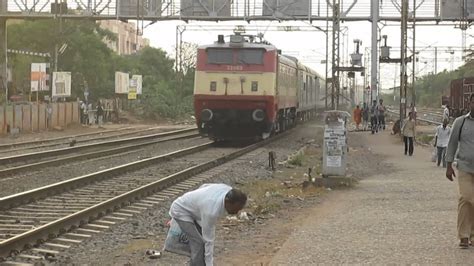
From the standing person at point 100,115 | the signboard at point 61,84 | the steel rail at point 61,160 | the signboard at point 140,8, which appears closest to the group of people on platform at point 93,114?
the standing person at point 100,115

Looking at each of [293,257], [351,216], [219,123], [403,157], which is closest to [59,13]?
[219,123]

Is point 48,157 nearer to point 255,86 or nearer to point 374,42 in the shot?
point 255,86

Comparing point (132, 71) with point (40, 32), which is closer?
point (40, 32)

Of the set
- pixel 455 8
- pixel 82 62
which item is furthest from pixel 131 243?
pixel 82 62

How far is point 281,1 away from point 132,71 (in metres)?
40.9

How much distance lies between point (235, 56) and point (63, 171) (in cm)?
985

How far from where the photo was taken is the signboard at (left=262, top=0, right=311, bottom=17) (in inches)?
1658

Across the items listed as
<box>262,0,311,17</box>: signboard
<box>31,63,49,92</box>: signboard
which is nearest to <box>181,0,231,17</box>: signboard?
<box>262,0,311,17</box>: signboard

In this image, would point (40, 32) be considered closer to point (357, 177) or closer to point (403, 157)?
point (403, 157)

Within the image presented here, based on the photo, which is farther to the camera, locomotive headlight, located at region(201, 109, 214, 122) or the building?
the building

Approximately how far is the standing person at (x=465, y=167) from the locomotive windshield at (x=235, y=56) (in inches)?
714

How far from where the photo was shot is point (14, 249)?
9438 millimetres

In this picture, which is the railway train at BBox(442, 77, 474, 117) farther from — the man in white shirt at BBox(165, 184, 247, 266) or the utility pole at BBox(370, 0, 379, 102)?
the man in white shirt at BBox(165, 184, 247, 266)

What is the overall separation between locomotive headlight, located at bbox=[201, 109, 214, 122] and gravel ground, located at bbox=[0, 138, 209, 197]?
1605mm
